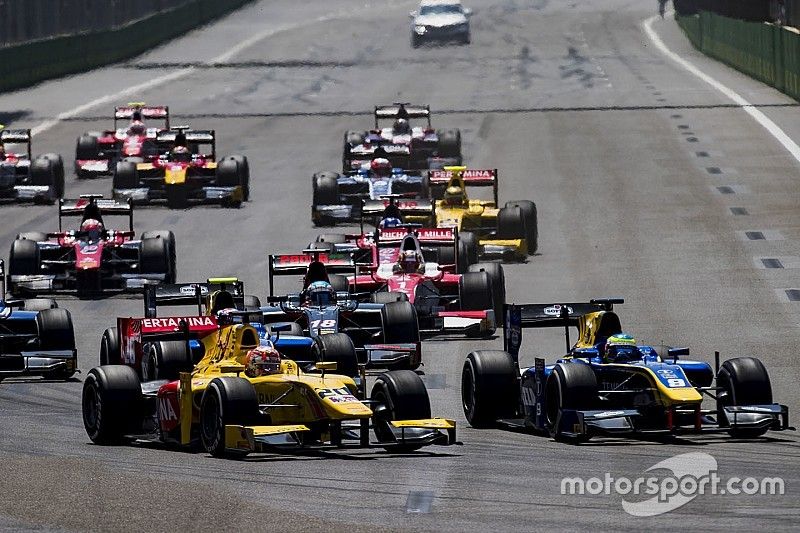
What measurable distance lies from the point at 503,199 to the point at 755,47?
87.4ft

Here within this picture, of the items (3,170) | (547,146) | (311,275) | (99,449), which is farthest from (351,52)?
(99,449)

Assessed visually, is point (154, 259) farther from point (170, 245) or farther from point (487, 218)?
point (487, 218)

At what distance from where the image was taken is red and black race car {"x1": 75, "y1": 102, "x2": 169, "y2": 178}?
49.5 m

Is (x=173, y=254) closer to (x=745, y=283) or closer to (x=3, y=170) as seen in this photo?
(x=745, y=283)

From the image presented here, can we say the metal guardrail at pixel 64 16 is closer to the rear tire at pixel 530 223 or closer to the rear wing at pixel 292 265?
the rear tire at pixel 530 223

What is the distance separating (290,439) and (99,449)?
2194 mm

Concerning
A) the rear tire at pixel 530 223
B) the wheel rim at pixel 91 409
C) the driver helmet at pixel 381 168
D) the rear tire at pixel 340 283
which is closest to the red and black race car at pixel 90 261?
the rear tire at pixel 340 283

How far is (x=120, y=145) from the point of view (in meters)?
50.9

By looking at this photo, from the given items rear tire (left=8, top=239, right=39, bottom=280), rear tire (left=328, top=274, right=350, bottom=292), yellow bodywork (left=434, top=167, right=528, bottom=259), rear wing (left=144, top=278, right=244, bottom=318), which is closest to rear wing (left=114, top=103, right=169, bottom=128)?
yellow bodywork (left=434, top=167, right=528, bottom=259)

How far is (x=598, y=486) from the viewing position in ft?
52.3

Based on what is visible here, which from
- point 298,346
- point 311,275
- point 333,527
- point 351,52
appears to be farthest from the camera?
point 351,52

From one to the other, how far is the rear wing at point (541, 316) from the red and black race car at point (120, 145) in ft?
91.4

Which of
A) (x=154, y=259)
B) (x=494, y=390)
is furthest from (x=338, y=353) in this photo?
(x=154, y=259)

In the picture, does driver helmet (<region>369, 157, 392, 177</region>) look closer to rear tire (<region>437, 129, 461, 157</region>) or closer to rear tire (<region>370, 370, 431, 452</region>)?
rear tire (<region>437, 129, 461, 157</region>)
